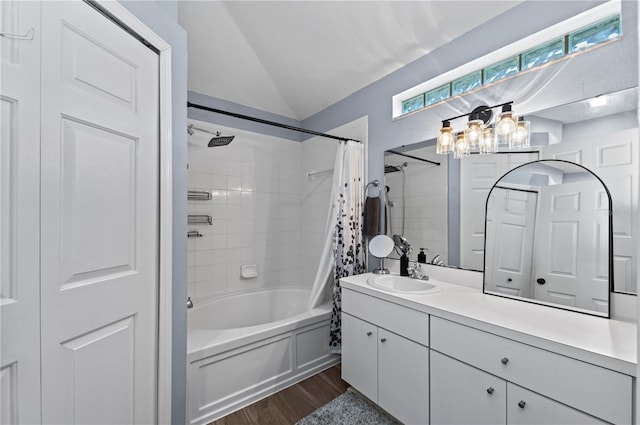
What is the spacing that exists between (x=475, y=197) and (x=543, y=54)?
86 cm

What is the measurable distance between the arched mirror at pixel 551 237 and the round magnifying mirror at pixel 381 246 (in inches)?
27.8

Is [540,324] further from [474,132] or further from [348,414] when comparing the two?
[348,414]

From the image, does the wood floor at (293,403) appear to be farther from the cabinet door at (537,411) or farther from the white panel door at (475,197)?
the white panel door at (475,197)

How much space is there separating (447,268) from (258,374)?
153 cm

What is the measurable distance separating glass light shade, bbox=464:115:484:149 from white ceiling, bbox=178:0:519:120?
0.66 m

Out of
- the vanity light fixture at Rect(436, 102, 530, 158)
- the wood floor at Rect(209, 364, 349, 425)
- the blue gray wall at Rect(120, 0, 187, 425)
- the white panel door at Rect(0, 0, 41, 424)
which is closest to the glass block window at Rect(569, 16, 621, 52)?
the vanity light fixture at Rect(436, 102, 530, 158)

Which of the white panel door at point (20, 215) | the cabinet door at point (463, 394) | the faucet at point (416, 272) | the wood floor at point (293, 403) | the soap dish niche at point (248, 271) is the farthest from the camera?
the soap dish niche at point (248, 271)

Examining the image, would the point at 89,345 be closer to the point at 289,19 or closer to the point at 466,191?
the point at 466,191

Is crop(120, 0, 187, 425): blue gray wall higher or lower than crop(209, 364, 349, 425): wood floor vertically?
higher

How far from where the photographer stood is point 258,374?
6.27ft

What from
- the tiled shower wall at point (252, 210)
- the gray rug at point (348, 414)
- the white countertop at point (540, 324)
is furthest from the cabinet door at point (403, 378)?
the tiled shower wall at point (252, 210)

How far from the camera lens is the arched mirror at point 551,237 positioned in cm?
129

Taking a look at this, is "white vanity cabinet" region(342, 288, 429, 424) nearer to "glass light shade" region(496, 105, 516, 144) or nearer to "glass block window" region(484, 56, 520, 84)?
"glass light shade" region(496, 105, 516, 144)

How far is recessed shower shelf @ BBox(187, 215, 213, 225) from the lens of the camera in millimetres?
2602
